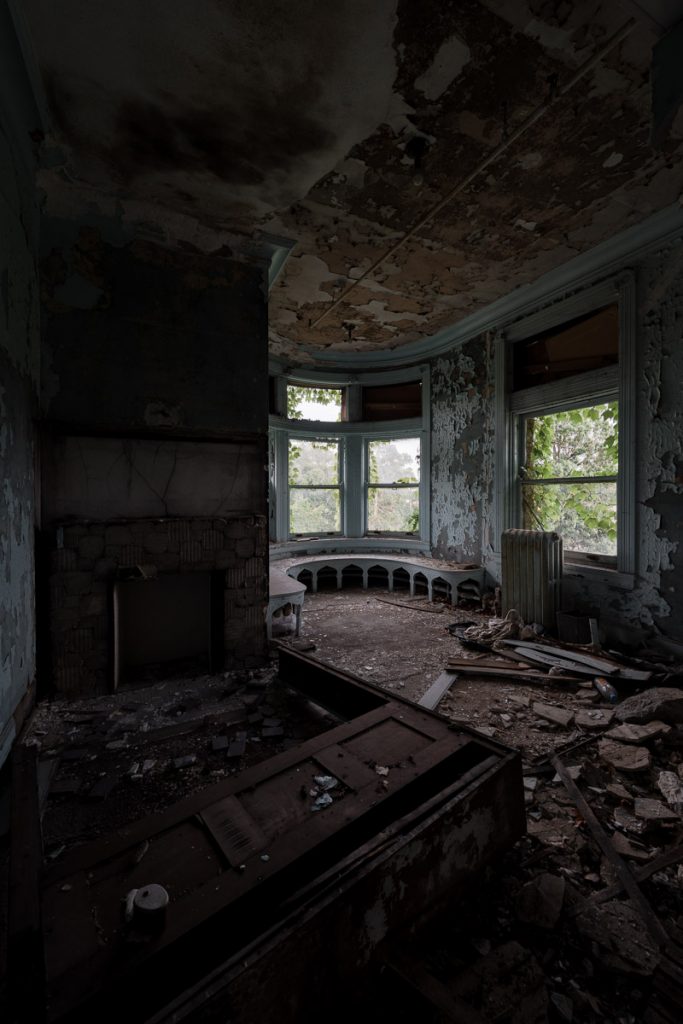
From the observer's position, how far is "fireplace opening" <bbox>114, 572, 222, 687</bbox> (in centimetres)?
316

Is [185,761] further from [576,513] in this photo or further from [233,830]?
[576,513]

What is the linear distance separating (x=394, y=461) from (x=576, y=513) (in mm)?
2938

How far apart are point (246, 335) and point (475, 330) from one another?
3286 millimetres

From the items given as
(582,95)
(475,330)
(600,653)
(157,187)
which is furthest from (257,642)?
(475,330)

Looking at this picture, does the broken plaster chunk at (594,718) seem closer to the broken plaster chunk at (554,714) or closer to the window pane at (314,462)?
the broken plaster chunk at (554,714)

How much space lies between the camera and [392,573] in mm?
6328

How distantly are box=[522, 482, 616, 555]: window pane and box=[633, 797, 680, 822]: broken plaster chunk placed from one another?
2.56m

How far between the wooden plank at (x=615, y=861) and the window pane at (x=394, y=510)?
457cm

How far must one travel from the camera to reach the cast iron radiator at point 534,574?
416cm

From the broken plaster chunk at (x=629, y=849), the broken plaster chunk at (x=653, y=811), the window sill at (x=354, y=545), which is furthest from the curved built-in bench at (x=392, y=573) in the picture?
the broken plaster chunk at (x=629, y=849)

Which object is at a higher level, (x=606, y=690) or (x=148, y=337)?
(x=148, y=337)

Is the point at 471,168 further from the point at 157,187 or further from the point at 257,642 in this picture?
the point at 257,642

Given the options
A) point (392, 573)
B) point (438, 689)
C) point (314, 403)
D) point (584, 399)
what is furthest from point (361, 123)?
point (392, 573)

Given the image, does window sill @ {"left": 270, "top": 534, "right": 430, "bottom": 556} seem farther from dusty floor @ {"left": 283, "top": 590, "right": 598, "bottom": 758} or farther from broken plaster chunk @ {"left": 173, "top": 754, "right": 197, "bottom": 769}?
broken plaster chunk @ {"left": 173, "top": 754, "right": 197, "bottom": 769}
